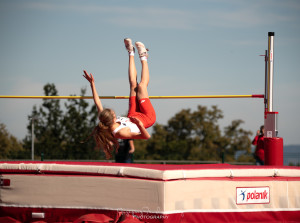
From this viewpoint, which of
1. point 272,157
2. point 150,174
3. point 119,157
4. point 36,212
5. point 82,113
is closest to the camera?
point 150,174

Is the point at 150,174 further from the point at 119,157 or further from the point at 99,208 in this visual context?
the point at 119,157

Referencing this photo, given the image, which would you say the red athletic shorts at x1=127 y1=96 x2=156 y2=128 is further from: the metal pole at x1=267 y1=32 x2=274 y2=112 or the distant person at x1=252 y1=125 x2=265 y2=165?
the distant person at x1=252 y1=125 x2=265 y2=165

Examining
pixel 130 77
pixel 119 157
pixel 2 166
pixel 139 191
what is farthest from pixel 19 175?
pixel 119 157

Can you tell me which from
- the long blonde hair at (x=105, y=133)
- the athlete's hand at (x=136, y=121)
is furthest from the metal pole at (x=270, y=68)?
the long blonde hair at (x=105, y=133)

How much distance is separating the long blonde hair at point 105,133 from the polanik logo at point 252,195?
158cm

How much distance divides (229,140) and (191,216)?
94.7ft

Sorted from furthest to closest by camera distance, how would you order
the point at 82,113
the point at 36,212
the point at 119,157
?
1. the point at 82,113
2. the point at 119,157
3. the point at 36,212

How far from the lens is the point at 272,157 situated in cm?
545

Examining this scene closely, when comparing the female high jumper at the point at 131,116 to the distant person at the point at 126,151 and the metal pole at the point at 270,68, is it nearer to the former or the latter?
the metal pole at the point at 270,68

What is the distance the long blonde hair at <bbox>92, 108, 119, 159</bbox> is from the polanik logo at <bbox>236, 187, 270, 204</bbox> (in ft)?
5.20

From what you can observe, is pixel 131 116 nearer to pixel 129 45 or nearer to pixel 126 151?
pixel 129 45

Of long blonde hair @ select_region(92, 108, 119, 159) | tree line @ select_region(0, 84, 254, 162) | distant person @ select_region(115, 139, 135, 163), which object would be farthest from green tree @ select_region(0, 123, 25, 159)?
long blonde hair @ select_region(92, 108, 119, 159)

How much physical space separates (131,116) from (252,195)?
1.85 m

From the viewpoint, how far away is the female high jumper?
4.98m
